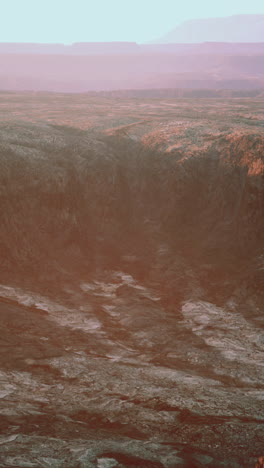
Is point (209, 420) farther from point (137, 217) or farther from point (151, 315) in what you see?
point (137, 217)

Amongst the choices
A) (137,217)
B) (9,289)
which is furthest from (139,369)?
(137,217)

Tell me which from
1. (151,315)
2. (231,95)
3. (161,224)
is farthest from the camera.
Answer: (231,95)

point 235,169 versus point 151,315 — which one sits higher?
point 235,169

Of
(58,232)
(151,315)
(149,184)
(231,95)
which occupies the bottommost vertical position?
(151,315)

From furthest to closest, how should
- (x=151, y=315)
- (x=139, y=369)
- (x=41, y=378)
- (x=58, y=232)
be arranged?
(x=58, y=232) → (x=151, y=315) → (x=139, y=369) → (x=41, y=378)

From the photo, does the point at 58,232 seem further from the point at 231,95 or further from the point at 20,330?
the point at 231,95

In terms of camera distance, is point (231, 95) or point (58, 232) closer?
point (58, 232)
